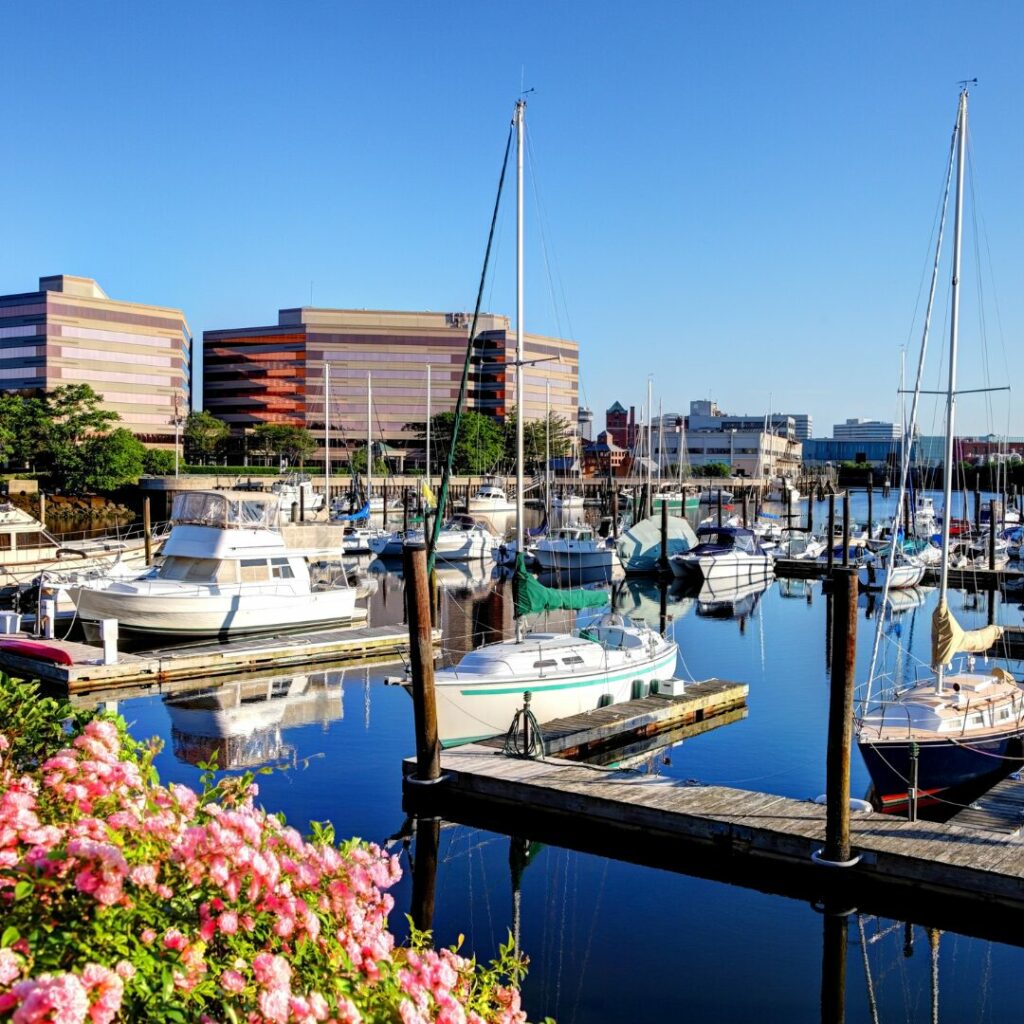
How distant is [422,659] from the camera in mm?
19922

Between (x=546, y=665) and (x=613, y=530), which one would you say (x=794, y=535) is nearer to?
(x=613, y=530)

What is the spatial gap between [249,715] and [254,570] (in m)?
11.7

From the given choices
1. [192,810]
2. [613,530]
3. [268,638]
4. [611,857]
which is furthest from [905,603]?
[192,810]

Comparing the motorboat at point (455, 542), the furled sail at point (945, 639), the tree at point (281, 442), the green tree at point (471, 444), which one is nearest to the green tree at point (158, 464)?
the tree at point (281, 442)

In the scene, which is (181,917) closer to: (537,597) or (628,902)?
(628,902)

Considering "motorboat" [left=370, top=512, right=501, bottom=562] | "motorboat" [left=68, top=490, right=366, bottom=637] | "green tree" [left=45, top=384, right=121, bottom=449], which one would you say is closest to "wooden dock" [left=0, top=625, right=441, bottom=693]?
"motorboat" [left=68, top=490, right=366, bottom=637]

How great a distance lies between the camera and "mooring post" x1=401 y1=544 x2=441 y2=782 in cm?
1964

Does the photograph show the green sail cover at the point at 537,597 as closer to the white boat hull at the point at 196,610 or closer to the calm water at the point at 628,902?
the calm water at the point at 628,902

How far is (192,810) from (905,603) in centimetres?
5616

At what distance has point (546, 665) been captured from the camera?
25578 mm

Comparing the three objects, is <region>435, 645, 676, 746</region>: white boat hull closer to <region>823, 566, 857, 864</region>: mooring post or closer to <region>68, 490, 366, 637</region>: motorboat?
<region>823, 566, 857, 864</region>: mooring post

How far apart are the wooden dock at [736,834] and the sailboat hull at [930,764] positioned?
4.43 ft

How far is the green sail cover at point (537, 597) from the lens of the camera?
106ft

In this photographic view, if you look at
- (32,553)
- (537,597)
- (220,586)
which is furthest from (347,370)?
(537,597)
